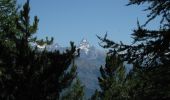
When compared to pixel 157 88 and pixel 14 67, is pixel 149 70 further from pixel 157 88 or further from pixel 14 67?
pixel 14 67

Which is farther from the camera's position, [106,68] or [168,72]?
[106,68]

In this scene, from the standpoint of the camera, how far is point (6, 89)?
12.0 meters

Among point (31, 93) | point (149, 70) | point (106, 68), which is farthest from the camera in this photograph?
point (106, 68)

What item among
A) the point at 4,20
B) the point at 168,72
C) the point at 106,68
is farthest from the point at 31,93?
the point at 106,68

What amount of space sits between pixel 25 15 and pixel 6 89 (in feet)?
10.2

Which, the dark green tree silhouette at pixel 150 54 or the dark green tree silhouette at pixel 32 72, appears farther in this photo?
the dark green tree silhouette at pixel 32 72

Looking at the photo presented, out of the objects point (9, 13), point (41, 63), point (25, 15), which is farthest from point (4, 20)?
point (41, 63)

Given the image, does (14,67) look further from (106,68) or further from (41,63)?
(106,68)

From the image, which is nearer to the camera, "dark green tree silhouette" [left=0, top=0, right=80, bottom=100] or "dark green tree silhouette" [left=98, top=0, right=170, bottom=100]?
"dark green tree silhouette" [left=98, top=0, right=170, bottom=100]

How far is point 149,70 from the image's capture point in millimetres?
8859

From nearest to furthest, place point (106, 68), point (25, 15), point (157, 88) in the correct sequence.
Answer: point (157, 88)
point (25, 15)
point (106, 68)

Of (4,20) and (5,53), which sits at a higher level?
(4,20)

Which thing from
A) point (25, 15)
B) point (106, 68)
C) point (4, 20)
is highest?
point (4, 20)

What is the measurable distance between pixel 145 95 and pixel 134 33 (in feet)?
5.31
